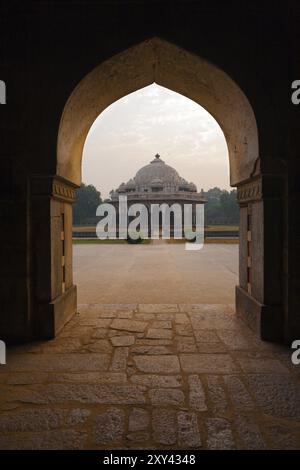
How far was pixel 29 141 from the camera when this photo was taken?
3.39m

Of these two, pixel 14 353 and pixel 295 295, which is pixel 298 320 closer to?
pixel 295 295

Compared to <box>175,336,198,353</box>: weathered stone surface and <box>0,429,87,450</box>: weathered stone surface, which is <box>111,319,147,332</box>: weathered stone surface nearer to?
<box>175,336,198,353</box>: weathered stone surface

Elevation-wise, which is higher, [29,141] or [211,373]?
[29,141]

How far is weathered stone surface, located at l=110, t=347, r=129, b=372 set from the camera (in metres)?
2.69

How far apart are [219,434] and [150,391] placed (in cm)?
63

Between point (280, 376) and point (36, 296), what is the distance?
97.0 inches

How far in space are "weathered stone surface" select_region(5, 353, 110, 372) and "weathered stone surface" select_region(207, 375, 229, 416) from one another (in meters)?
0.88

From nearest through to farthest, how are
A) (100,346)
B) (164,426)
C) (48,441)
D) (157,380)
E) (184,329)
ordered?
1. (48,441)
2. (164,426)
3. (157,380)
4. (100,346)
5. (184,329)

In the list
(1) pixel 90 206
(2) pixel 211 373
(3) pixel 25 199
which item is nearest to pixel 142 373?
(2) pixel 211 373

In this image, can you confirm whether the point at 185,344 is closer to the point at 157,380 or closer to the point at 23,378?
the point at 157,380

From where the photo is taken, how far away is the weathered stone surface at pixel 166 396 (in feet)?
7.09

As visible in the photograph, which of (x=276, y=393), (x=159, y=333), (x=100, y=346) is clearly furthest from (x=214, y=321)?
(x=276, y=393)

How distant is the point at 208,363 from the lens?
9.07ft
